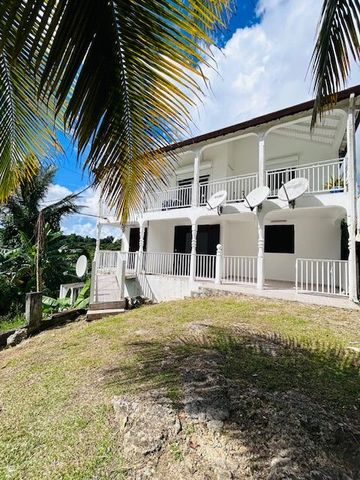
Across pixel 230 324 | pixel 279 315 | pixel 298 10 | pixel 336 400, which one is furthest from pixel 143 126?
pixel 279 315

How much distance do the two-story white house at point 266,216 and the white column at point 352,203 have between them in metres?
0.03

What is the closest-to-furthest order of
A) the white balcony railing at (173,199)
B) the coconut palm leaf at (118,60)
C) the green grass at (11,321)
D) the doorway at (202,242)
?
the coconut palm leaf at (118,60)
the green grass at (11,321)
the doorway at (202,242)
the white balcony railing at (173,199)

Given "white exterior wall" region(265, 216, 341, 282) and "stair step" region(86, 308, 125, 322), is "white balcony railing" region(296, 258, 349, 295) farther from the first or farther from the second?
"stair step" region(86, 308, 125, 322)

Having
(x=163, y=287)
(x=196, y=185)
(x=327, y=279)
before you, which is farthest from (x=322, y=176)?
(x=163, y=287)

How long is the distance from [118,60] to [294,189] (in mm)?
8393

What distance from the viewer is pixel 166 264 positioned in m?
13.6

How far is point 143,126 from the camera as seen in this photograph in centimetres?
199

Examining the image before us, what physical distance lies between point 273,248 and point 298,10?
10747 millimetres

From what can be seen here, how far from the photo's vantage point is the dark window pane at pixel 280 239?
12586 mm

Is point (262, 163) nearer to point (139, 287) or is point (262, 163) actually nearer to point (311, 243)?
point (311, 243)

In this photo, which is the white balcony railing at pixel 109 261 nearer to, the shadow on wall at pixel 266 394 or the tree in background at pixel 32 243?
the tree in background at pixel 32 243

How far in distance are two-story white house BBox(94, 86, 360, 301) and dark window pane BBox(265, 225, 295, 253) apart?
5 centimetres

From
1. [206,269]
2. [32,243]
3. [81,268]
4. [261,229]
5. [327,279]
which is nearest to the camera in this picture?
[327,279]

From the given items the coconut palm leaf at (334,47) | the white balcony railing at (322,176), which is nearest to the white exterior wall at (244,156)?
the white balcony railing at (322,176)
